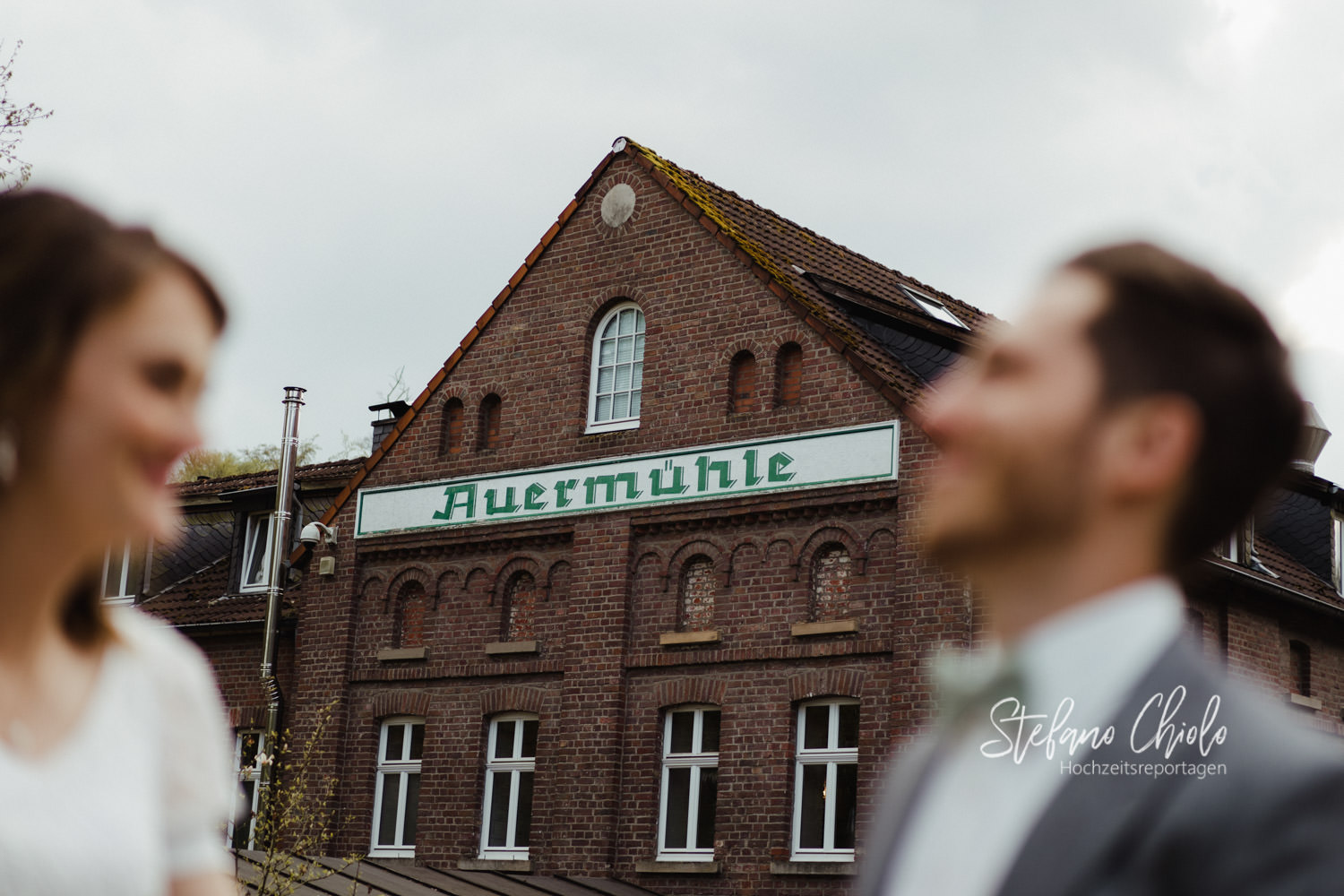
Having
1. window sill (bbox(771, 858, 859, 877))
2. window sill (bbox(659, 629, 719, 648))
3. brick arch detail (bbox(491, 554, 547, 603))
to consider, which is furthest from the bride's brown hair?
brick arch detail (bbox(491, 554, 547, 603))

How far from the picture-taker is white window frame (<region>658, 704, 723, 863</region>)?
60.5ft

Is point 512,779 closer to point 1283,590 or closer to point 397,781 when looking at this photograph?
point 397,781

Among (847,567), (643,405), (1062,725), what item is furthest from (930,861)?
(643,405)

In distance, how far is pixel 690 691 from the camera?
1872 centimetres

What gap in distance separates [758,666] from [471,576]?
431 cm

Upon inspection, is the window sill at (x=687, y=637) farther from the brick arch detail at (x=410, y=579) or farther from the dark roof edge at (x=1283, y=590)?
the dark roof edge at (x=1283, y=590)

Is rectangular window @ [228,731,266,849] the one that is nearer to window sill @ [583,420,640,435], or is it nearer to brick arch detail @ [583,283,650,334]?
window sill @ [583,420,640,435]

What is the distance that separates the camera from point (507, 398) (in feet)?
69.6

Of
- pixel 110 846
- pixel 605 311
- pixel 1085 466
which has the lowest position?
pixel 110 846

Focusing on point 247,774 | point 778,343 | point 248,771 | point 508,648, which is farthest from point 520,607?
point 247,774

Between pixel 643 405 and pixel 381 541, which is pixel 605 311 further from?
pixel 381 541

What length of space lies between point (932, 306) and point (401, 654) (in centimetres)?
837

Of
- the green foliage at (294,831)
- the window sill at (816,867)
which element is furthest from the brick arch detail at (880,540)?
the green foliage at (294,831)

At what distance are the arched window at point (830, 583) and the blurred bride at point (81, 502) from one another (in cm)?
1652
